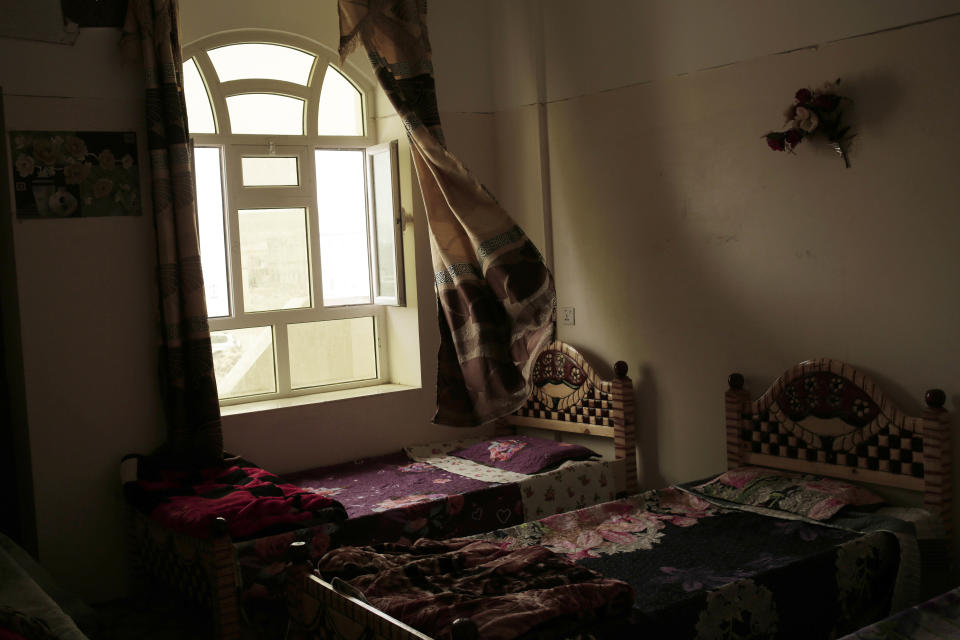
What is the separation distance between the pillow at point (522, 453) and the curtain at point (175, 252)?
131cm

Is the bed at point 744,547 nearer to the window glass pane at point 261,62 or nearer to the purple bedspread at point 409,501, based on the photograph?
the purple bedspread at point 409,501

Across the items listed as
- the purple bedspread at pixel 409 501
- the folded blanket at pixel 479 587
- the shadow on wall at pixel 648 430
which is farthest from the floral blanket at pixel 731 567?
the shadow on wall at pixel 648 430

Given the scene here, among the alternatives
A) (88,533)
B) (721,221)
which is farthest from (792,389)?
(88,533)

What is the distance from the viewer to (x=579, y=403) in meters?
4.73

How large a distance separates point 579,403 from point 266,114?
218 cm

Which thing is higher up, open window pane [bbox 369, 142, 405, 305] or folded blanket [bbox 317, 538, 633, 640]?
open window pane [bbox 369, 142, 405, 305]

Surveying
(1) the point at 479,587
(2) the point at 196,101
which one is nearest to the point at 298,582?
(1) the point at 479,587

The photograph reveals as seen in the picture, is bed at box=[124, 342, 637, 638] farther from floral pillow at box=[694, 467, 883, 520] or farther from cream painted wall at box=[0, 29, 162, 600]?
floral pillow at box=[694, 467, 883, 520]

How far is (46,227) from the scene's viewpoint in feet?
12.7

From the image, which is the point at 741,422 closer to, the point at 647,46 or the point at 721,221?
the point at 721,221

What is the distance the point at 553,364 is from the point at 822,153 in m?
1.82

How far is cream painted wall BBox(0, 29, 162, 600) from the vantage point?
3.85 metres

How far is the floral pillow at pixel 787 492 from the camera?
11.3 ft

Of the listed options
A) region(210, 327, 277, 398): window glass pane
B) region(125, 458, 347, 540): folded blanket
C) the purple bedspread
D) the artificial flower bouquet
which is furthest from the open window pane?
the artificial flower bouquet
